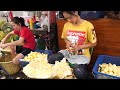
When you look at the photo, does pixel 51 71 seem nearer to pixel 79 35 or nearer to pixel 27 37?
pixel 79 35

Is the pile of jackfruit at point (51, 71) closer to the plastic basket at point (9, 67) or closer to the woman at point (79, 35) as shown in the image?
the woman at point (79, 35)

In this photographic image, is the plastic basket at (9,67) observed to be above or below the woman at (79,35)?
below

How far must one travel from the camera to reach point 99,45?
2.85 m

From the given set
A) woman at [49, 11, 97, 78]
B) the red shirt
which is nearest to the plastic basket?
the red shirt

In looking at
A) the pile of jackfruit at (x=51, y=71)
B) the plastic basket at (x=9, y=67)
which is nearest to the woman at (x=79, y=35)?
the pile of jackfruit at (x=51, y=71)

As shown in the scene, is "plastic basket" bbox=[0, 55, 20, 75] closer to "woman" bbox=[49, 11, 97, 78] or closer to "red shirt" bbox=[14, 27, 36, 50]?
"red shirt" bbox=[14, 27, 36, 50]

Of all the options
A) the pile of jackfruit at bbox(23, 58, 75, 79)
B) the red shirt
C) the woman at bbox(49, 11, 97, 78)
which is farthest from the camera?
the red shirt

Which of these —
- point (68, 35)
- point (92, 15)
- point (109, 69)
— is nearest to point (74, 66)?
point (109, 69)

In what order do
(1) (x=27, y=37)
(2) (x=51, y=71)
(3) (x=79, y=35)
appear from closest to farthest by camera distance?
(2) (x=51, y=71) → (3) (x=79, y=35) → (1) (x=27, y=37)

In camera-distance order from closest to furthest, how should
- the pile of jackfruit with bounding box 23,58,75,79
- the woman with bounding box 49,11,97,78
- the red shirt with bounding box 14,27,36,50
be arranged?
the pile of jackfruit with bounding box 23,58,75,79
the woman with bounding box 49,11,97,78
the red shirt with bounding box 14,27,36,50

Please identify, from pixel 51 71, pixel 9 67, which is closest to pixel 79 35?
pixel 51 71

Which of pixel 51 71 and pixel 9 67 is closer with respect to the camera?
pixel 51 71

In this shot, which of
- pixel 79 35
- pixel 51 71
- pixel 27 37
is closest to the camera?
pixel 51 71

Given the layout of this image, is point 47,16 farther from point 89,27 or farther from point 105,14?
point 89,27
